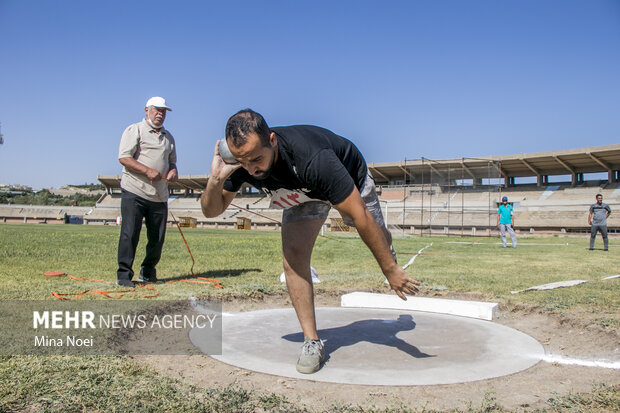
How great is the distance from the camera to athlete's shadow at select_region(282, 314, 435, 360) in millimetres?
3404

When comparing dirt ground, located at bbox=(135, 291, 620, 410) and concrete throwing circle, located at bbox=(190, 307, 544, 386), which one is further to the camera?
concrete throwing circle, located at bbox=(190, 307, 544, 386)

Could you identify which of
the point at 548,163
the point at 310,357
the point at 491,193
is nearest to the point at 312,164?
the point at 310,357

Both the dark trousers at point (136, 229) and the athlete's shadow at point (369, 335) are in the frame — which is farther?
the dark trousers at point (136, 229)

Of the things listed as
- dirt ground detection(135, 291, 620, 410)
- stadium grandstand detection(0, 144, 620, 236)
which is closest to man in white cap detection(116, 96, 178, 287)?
dirt ground detection(135, 291, 620, 410)

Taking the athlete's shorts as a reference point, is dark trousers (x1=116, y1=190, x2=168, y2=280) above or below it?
below

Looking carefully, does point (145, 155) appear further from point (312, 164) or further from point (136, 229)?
point (312, 164)

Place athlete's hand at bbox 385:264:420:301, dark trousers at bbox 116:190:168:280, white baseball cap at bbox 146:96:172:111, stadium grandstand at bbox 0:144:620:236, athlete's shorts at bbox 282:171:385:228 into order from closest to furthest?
→ 1. athlete's hand at bbox 385:264:420:301
2. athlete's shorts at bbox 282:171:385:228
3. dark trousers at bbox 116:190:168:280
4. white baseball cap at bbox 146:96:172:111
5. stadium grandstand at bbox 0:144:620:236

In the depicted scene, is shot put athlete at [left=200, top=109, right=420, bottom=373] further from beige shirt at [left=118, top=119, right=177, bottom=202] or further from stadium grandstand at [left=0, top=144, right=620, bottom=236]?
stadium grandstand at [left=0, top=144, right=620, bottom=236]

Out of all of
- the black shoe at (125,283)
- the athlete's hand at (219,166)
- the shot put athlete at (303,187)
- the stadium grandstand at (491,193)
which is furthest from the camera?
the stadium grandstand at (491,193)

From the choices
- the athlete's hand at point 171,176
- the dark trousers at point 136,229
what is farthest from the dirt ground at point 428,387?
the athlete's hand at point 171,176

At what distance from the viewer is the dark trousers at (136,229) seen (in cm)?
562

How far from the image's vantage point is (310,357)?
2.85 meters

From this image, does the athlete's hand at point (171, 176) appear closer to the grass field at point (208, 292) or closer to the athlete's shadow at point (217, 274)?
the grass field at point (208, 292)

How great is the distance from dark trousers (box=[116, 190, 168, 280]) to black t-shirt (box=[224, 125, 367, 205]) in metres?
3.02
